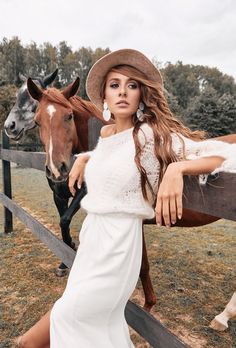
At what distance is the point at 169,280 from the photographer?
327 centimetres

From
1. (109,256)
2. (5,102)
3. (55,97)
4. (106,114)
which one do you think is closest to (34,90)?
(55,97)

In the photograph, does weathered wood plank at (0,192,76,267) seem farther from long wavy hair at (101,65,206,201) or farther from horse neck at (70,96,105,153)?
long wavy hair at (101,65,206,201)

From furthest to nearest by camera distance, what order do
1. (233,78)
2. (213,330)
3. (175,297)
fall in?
1. (233,78)
2. (175,297)
3. (213,330)

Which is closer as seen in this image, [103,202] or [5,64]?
[103,202]

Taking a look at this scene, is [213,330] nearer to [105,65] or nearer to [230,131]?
[105,65]

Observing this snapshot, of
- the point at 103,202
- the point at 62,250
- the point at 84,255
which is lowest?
the point at 62,250

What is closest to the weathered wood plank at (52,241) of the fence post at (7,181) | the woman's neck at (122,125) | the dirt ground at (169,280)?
the dirt ground at (169,280)

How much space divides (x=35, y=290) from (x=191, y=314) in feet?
5.02

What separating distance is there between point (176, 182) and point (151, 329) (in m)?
0.79

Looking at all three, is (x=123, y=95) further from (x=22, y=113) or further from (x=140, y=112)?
(x=22, y=113)

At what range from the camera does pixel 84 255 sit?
1.32 meters

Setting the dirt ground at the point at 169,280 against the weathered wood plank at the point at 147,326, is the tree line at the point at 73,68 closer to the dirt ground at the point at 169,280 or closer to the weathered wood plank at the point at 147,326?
the dirt ground at the point at 169,280

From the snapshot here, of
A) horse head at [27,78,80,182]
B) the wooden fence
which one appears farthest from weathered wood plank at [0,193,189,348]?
horse head at [27,78,80,182]

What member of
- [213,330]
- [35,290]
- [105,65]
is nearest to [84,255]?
[105,65]
